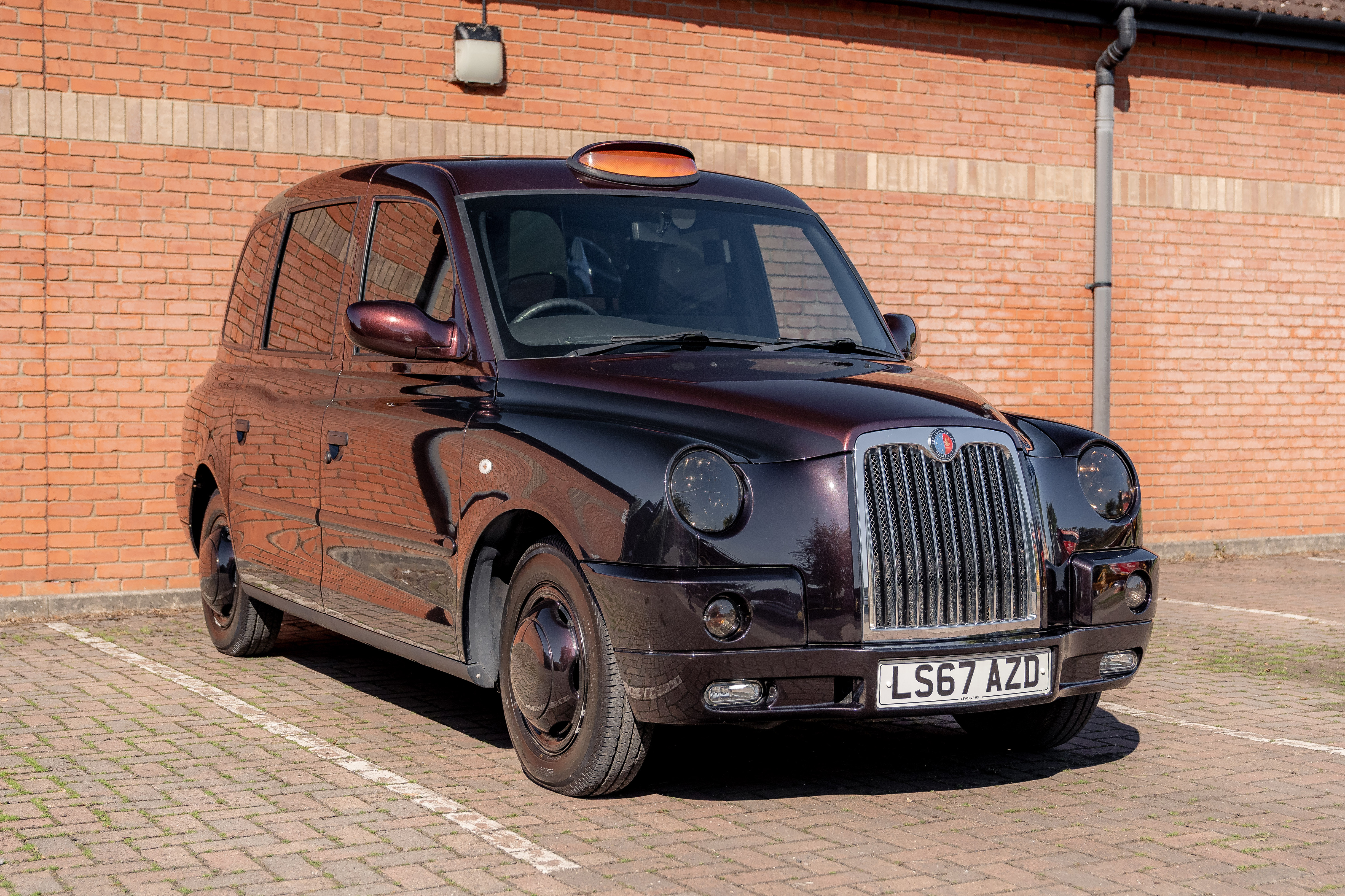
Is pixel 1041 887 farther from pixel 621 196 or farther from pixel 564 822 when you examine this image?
pixel 621 196

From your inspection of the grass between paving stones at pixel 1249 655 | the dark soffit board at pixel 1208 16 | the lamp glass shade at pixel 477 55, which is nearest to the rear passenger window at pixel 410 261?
the lamp glass shade at pixel 477 55

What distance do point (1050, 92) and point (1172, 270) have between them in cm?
181

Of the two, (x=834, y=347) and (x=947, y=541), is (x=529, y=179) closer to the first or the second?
(x=834, y=347)

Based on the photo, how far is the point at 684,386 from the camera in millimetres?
4906

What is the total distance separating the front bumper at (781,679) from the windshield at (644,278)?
1320 millimetres

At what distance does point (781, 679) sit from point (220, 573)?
13.4ft

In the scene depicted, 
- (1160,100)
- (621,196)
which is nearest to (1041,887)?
(621,196)

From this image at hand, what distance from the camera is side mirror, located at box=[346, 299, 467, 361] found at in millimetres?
5359

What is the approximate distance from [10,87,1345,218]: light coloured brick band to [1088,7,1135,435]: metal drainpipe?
0.16 m

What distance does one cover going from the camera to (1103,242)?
12289 millimetres

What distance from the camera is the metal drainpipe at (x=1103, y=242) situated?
40.2ft

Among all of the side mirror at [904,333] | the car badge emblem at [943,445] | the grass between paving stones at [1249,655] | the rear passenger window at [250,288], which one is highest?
the rear passenger window at [250,288]

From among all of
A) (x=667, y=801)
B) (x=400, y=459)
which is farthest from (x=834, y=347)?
(x=667, y=801)

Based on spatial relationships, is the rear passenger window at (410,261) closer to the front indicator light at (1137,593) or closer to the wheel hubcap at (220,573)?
the wheel hubcap at (220,573)
